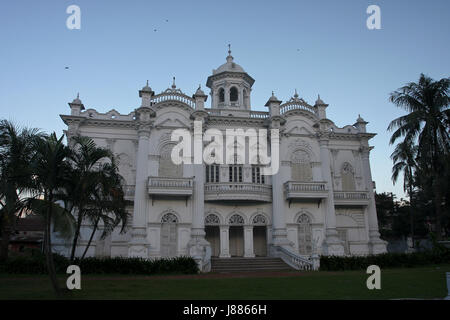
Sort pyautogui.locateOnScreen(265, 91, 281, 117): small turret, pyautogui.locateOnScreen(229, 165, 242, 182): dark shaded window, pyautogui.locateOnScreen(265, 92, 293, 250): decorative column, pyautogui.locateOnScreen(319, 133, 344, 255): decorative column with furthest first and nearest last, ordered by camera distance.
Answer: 1. pyautogui.locateOnScreen(265, 91, 281, 117): small turret
2. pyautogui.locateOnScreen(229, 165, 242, 182): dark shaded window
3. pyautogui.locateOnScreen(319, 133, 344, 255): decorative column
4. pyautogui.locateOnScreen(265, 92, 293, 250): decorative column

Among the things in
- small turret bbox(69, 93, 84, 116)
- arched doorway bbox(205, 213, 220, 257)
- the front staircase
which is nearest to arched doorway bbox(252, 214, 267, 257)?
arched doorway bbox(205, 213, 220, 257)

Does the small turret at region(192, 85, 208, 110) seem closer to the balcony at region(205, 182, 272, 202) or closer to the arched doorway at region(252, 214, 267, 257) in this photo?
the balcony at region(205, 182, 272, 202)

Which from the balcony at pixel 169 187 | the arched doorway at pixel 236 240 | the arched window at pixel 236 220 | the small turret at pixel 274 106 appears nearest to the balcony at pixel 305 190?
the arched window at pixel 236 220

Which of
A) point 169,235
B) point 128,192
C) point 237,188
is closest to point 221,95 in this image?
point 237,188

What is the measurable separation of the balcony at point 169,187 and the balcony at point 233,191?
1525 millimetres

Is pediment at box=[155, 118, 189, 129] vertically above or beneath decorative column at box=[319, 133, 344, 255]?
above

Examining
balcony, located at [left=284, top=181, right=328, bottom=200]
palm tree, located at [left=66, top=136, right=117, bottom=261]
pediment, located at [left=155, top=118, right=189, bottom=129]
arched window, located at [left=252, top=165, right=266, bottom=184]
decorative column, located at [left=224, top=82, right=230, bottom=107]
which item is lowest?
palm tree, located at [left=66, top=136, right=117, bottom=261]

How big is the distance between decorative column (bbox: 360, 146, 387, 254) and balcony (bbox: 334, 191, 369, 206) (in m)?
0.57

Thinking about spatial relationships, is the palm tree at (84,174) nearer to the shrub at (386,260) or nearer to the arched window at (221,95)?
the shrub at (386,260)

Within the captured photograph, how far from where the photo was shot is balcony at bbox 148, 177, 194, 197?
2347 cm

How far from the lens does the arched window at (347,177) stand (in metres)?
28.3

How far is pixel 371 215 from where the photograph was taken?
2745 centimetres

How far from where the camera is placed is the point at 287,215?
1016 inches

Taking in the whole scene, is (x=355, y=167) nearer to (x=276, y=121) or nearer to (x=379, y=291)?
(x=276, y=121)
